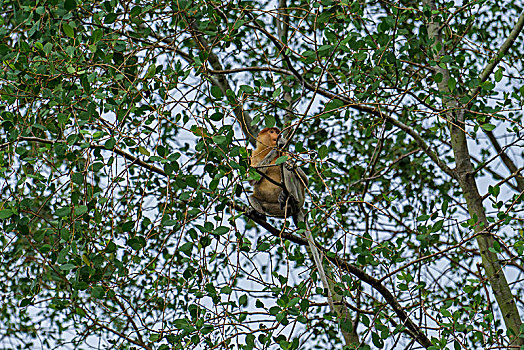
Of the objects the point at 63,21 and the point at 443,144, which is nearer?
the point at 63,21

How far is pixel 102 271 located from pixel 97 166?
621 millimetres

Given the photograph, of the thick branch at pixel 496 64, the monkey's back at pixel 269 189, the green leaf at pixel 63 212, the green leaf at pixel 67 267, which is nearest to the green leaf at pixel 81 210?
the green leaf at pixel 63 212

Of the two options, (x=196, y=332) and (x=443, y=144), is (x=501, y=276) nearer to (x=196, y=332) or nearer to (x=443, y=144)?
(x=443, y=144)

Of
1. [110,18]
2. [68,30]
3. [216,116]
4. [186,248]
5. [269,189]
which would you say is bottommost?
[186,248]

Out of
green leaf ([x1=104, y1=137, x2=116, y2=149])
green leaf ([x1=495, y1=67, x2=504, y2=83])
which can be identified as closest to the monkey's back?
Result: green leaf ([x1=495, y1=67, x2=504, y2=83])

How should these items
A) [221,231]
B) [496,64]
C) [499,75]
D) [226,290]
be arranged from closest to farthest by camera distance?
[221,231], [226,290], [499,75], [496,64]

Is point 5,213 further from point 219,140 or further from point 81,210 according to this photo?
point 219,140

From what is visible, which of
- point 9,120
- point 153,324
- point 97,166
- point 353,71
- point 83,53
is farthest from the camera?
point 153,324

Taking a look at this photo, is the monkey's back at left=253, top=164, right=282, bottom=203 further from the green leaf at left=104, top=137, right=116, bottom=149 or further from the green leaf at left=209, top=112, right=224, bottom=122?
the green leaf at left=104, top=137, right=116, bottom=149

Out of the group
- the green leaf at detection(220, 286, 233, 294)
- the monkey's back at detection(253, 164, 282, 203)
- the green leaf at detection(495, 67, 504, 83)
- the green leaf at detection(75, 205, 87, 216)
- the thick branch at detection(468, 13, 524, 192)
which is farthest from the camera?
the monkey's back at detection(253, 164, 282, 203)

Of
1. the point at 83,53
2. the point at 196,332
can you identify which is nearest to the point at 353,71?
the point at 83,53

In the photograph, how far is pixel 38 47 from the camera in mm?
2982

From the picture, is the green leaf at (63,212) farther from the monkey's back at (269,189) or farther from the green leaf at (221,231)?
the monkey's back at (269,189)

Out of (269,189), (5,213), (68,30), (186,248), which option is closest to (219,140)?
(186,248)
